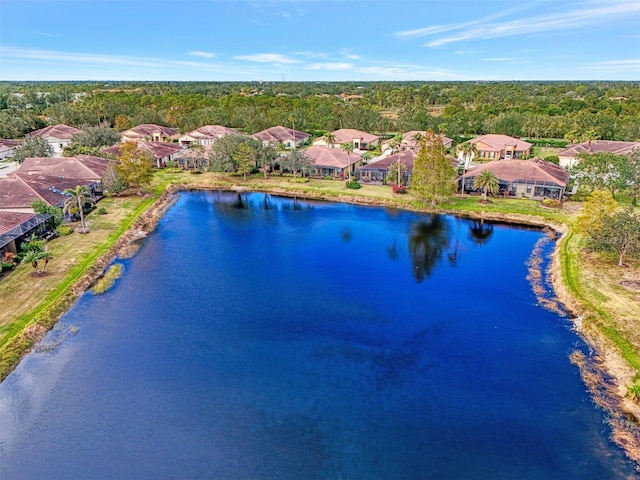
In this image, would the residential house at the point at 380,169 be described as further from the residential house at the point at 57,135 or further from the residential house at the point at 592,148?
the residential house at the point at 57,135

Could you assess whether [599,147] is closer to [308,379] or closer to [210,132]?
[308,379]

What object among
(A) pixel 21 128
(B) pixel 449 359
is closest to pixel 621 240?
(B) pixel 449 359

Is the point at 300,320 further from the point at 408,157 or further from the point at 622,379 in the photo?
the point at 408,157

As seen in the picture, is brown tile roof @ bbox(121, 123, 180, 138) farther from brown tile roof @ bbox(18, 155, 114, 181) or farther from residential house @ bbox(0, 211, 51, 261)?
residential house @ bbox(0, 211, 51, 261)

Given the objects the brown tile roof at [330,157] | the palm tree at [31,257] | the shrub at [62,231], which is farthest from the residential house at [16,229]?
the brown tile roof at [330,157]

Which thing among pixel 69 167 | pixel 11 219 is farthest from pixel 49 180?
pixel 11 219

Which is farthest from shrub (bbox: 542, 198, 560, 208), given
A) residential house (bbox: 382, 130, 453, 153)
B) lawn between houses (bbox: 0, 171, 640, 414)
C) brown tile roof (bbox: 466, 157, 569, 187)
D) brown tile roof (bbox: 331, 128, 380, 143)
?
brown tile roof (bbox: 331, 128, 380, 143)
